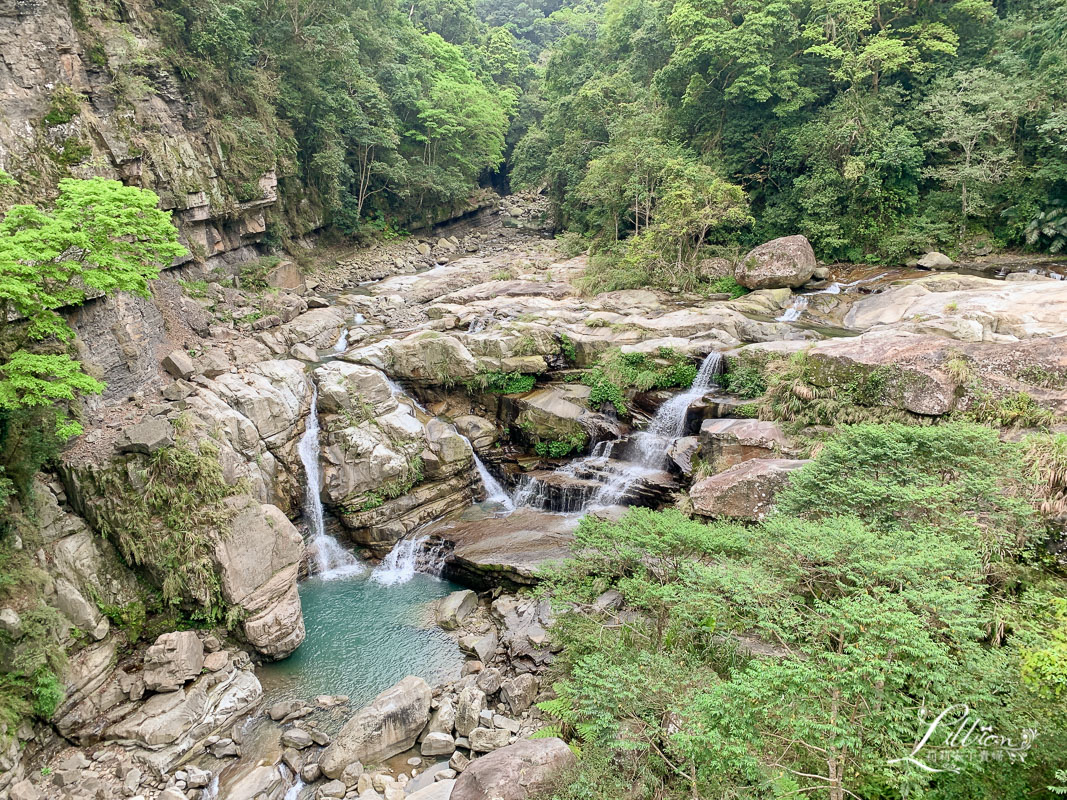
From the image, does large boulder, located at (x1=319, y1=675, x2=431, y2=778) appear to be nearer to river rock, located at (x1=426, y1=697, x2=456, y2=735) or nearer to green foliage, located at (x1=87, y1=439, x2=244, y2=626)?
river rock, located at (x1=426, y1=697, x2=456, y2=735)

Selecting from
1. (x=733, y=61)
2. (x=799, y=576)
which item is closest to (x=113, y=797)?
(x=799, y=576)

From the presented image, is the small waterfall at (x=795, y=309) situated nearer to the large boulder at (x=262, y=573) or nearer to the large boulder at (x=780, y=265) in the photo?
the large boulder at (x=780, y=265)

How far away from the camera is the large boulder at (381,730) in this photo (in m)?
8.92

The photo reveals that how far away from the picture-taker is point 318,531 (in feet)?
48.1

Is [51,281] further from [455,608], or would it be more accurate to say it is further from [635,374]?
[635,374]

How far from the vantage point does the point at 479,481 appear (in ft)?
54.8

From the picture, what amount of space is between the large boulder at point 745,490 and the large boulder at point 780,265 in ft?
40.9

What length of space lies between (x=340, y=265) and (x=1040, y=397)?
29.1m

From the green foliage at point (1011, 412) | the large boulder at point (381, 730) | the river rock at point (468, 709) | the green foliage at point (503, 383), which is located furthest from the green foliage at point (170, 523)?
the green foliage at point (1011, 412)

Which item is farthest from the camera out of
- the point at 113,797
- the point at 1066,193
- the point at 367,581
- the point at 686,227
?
the point at 686,227

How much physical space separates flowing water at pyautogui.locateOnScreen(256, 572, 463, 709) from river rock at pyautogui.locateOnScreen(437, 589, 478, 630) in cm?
21

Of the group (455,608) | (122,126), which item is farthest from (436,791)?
(122,126)

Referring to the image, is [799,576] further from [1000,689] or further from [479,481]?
[479,481]

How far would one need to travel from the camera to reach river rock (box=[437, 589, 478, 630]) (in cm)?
1221
